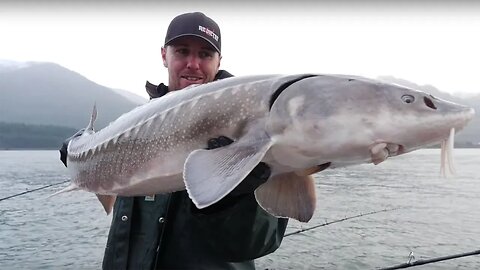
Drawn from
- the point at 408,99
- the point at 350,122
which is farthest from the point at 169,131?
the point at 408,99

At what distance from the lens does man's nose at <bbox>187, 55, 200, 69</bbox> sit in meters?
3.39

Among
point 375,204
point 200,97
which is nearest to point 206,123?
point 200,97

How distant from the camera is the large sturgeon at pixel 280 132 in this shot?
1728 mm

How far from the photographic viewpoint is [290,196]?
87.4 inches

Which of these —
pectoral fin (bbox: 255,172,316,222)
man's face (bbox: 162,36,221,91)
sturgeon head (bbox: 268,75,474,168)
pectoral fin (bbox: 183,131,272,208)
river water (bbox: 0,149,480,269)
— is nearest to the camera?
sturgeon head (bbox: 268,75,474,168)

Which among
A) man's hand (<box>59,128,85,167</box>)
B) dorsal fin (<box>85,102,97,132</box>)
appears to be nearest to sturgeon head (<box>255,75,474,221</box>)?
dorsal fin (<box>85,102,97,132</box>)

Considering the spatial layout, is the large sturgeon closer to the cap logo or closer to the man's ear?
the cap logo

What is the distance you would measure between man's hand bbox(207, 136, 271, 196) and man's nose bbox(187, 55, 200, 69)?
54.6 inches

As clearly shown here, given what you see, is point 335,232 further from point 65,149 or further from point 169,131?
point 169,131

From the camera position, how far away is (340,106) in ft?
5.95

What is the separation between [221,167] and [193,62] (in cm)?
169

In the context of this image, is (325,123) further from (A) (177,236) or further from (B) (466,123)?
(A) (177,236)

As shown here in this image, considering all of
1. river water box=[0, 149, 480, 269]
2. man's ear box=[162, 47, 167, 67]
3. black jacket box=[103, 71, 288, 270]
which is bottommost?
river water box=[0, 149, 480, 269]

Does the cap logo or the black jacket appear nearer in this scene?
the black jacket
